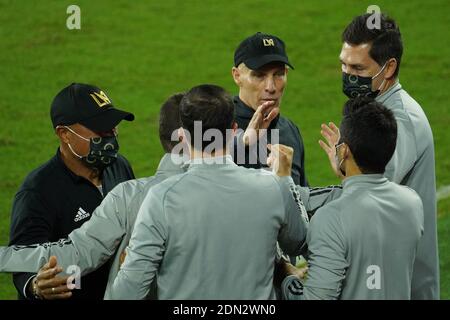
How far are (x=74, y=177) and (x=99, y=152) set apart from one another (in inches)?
5.8

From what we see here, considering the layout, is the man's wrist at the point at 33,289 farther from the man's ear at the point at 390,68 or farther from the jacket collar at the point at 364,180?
the man's ear at the point at 390,68

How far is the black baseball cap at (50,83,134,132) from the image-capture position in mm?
4195

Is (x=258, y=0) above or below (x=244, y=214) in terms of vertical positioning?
above

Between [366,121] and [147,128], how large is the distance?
574 centimetres

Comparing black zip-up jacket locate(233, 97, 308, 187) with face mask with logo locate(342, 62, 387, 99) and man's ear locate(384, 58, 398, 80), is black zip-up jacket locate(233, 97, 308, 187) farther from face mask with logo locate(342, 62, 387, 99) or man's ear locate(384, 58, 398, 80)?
man's ear locate(384, 58, 398, 80)

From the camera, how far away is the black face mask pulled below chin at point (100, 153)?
165 inches

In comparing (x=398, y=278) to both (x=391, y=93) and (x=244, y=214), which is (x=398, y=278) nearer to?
(x=244, y=214)

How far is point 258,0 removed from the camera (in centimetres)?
1189

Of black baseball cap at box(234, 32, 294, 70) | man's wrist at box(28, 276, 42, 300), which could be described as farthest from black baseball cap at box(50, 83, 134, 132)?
black baseball cap at box(234, 32, 294, 70)

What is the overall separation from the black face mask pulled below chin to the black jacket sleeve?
1.00 ft

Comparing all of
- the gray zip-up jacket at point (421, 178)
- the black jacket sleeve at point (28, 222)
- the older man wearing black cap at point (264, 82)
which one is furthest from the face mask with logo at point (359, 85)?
the black jacket sleeve at point (28, 222)

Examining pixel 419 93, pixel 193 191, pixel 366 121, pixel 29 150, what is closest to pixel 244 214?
pixel 193 191

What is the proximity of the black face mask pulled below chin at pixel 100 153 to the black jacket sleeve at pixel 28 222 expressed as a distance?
30 centimetres

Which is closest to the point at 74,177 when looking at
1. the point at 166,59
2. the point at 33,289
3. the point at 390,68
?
the point at 33,289
